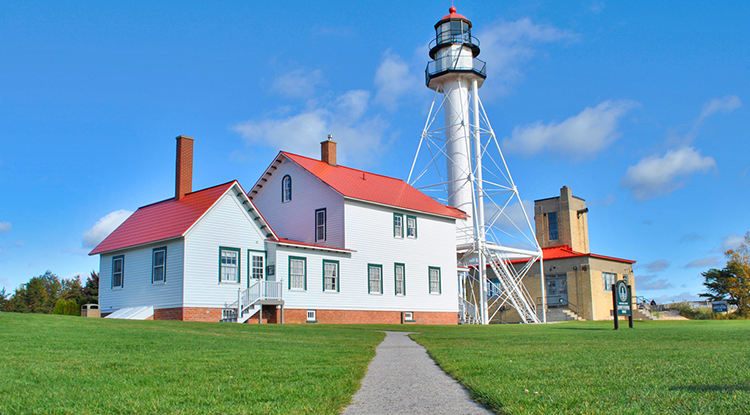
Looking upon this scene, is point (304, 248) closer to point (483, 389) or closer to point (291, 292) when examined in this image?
point (291, 292)

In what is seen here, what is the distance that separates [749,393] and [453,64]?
35.3m

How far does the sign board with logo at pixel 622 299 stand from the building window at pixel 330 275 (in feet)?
42.3

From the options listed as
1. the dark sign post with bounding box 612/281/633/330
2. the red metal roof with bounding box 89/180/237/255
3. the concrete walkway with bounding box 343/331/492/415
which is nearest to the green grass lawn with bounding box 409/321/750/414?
the concrete walkway with bounding box 343/331/492/415

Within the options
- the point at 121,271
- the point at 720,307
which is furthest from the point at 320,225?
the point at 720,307

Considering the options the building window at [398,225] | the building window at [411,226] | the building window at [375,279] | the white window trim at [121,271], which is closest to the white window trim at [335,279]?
the building window at [375,279]

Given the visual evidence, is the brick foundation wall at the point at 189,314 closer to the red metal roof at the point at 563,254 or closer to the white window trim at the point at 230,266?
the white window trim at the point at 230,266

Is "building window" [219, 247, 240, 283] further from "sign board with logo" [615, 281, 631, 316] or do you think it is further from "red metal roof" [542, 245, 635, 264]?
"red metal roof" [542, 245, 635, 264]

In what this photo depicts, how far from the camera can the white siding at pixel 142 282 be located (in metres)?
25.0

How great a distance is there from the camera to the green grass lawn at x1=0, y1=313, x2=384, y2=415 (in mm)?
5695

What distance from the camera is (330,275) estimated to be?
29.4 metres

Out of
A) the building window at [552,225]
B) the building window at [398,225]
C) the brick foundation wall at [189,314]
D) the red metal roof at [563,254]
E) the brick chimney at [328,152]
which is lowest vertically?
the brick foundation wall at [189,314]

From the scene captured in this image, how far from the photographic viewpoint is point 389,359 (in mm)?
10445

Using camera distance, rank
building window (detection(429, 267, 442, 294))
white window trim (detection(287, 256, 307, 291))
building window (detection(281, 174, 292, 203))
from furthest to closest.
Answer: building window (detection(429, 267, 442, 294)) → building window (detection(281, 174, 292, 203)) → white window trim (detection(287, 256, 307, 291))

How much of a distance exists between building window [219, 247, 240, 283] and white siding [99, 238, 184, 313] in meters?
1.83
